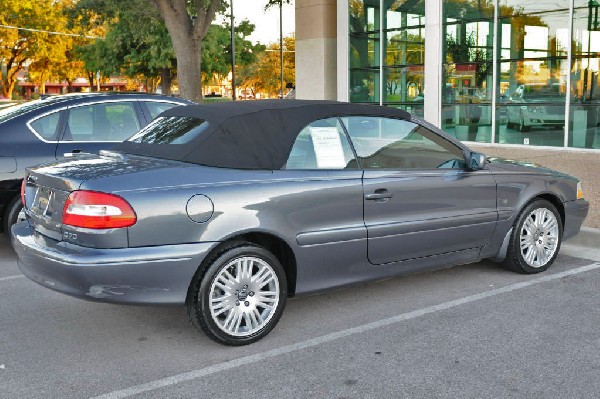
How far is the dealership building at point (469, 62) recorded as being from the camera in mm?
17375

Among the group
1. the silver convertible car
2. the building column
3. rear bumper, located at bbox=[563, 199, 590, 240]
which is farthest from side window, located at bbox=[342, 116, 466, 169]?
the building column

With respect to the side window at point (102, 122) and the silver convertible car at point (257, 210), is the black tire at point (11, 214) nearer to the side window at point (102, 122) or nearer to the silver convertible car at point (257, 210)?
the side window at point (102, 122)

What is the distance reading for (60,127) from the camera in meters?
7.55

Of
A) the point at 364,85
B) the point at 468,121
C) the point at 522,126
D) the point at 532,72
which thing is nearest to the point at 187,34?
the point at 364,85

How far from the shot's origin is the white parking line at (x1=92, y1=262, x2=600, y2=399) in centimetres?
397

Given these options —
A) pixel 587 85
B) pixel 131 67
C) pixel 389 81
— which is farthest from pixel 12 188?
pixel 131 67

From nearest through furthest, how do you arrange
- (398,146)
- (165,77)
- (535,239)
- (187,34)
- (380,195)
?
(380,195)
(398,146)
(535,239)
(187,34)
(165,77)

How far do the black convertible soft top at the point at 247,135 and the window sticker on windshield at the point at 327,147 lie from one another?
105mm

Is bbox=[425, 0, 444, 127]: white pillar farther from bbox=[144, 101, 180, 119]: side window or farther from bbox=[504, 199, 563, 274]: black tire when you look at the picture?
bbox=[504, 199, 563, 274]: black tire

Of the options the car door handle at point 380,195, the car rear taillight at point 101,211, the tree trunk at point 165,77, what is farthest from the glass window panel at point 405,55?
the tree trunk at point 165,77

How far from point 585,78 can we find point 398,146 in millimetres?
13342

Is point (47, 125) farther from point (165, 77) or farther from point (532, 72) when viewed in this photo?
point (165, 77)

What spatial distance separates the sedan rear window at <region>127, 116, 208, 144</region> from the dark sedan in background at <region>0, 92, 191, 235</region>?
75.9 inches

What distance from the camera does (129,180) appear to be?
434 centimetres
